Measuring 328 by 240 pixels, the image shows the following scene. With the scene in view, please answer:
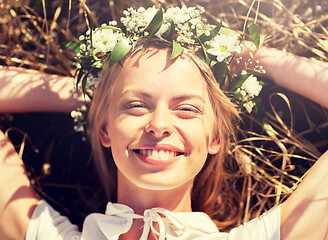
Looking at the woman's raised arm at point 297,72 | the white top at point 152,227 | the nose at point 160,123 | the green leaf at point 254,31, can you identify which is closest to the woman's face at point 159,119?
the nose at point 160,123

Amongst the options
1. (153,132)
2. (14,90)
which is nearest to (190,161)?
(153,132)

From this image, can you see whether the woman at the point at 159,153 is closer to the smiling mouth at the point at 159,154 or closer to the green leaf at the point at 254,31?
the smiling mouth at the point at 159,154

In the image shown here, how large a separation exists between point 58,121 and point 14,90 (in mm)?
559

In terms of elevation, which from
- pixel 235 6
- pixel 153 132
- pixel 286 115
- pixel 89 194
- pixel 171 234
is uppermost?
pixel 235 6

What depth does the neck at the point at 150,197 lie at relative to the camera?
83.4 inches

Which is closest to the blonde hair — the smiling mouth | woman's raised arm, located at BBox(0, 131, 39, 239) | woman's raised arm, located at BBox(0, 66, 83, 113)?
woman's raised arm, located at BBox(0, 66, 83, 113)

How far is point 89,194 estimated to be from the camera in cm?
288

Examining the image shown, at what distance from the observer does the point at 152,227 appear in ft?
6.51

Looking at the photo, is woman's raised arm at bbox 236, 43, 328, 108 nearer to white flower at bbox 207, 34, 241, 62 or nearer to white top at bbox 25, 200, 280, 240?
white flower at bbox 207, 34, 241, 62

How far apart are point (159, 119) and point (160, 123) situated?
0.02 m

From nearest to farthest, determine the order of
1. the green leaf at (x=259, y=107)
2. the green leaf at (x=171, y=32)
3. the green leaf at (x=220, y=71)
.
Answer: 1. the green leaf at (x=171, y=32)
2. the green leaf at (x=220, y=71)
3. the green leaf at (x=259, y=107)

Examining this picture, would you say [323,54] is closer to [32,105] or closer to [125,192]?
[125,192]

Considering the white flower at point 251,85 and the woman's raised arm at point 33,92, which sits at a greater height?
the white flower at point 251,85

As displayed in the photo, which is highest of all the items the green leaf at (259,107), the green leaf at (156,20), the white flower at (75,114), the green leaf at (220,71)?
the green leaf at (156,20)
